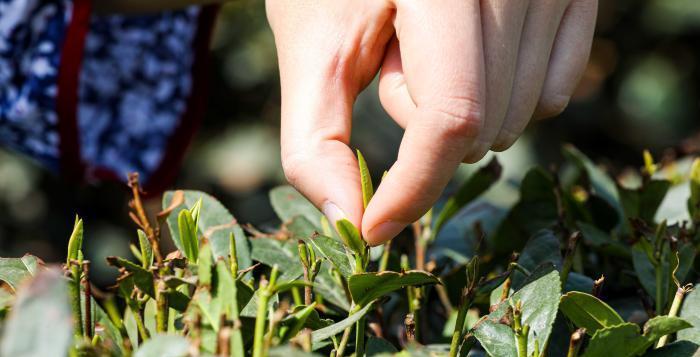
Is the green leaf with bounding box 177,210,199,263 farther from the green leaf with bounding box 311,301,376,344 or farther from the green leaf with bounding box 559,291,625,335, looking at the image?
the green leaf with bounding box 559,291,625,335

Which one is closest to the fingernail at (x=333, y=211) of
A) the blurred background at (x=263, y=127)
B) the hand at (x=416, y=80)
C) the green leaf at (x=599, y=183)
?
the hand at (x=416, y=80)

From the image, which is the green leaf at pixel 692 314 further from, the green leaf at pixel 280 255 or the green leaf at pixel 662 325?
the green leaf at pixel 280 255

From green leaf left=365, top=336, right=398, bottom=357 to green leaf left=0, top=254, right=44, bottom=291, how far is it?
0.24 metres

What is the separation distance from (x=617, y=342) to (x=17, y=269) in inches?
16.8

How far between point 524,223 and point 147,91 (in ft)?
2.53

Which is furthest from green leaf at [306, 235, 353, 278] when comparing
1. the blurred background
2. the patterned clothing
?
the blurred background

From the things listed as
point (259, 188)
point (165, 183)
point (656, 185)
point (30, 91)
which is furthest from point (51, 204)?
point (656, 185)

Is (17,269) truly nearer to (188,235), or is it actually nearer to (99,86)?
(188,235)

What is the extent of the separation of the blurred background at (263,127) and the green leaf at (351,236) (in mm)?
1682

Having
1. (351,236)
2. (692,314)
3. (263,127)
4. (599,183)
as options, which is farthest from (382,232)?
(263,127)

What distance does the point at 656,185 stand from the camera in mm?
857

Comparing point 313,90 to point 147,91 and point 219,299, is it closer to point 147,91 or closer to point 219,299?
point 219,299

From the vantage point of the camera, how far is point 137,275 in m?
0.57

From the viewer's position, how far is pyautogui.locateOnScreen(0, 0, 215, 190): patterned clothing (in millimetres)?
1198
